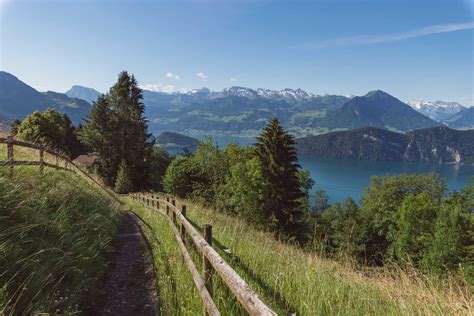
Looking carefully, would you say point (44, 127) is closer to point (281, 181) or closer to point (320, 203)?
point (281, 181)

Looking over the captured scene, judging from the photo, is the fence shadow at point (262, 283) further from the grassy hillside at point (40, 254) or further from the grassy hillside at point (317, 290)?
the grassy hillside at point (40, 254)

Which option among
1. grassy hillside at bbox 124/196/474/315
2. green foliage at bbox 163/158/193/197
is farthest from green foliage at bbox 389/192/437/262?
grassy hillside at bbox 124/196/474/315

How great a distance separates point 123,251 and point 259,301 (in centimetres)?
803

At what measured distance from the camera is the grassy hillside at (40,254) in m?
3.85

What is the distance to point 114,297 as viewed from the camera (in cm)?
613

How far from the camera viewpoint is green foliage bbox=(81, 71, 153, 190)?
5062 centimetres

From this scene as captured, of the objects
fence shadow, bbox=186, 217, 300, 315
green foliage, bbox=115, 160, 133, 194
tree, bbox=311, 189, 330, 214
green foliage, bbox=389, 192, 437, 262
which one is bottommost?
tree, bbox=311, 189, 330, 214

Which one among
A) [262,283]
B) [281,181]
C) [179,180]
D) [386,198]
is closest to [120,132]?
[179,180]

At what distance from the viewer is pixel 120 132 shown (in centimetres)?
5097

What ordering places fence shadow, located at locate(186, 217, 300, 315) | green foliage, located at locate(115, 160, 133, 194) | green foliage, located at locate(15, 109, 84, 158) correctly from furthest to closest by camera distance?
green foliage, located at locate(15, 109, 84, 158) < green foliage, located at locate(115, 160, 133, 194) < fence shadow, located at locate(186, 217, 300, 315)

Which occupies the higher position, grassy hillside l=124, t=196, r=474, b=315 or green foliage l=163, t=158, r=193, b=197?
grassy hillside l=124, t=196, r=474, b=315

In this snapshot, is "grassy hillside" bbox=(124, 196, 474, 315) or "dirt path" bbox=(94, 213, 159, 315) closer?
"grassy hillside" bbox=(124, 196, 474, 315)

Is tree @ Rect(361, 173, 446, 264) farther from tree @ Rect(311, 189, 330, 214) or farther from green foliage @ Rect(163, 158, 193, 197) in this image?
green foliage @ Rect(163, 158, 193, 197)

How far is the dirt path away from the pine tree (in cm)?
3719
